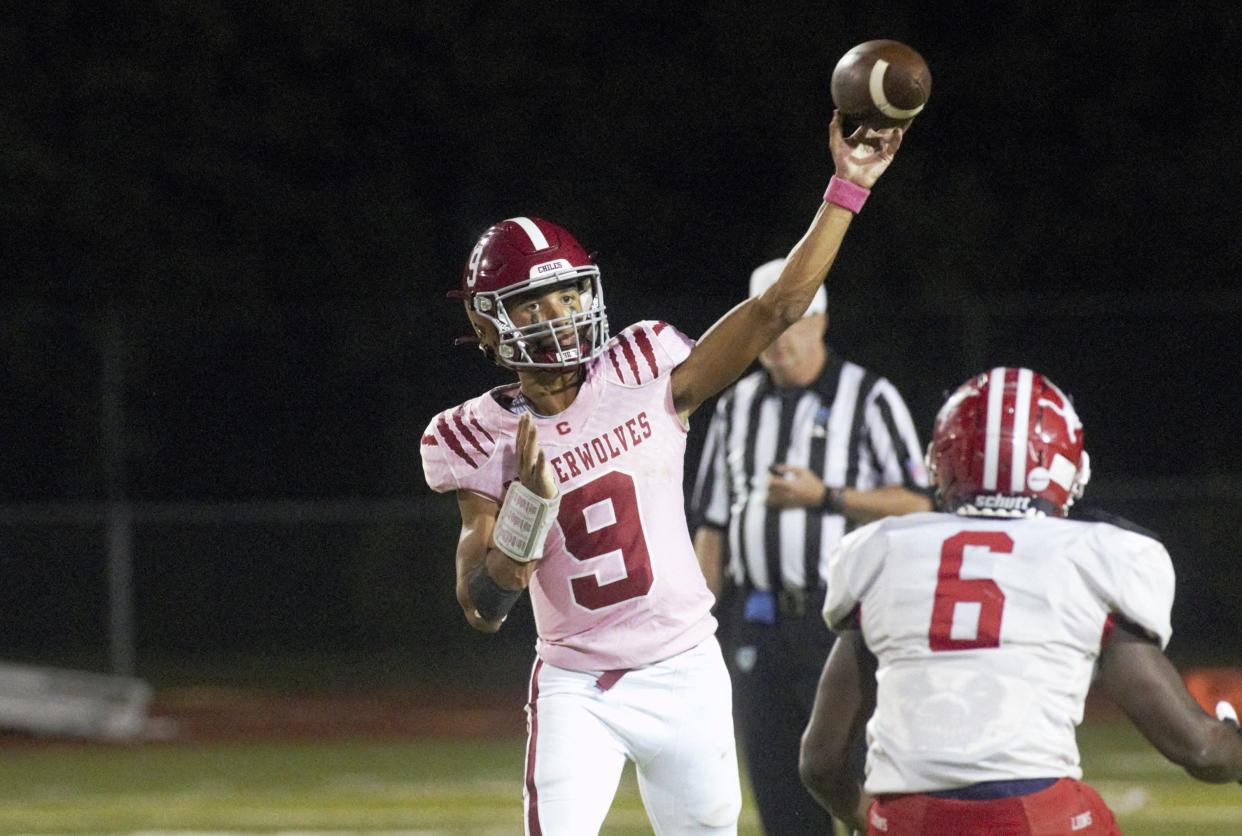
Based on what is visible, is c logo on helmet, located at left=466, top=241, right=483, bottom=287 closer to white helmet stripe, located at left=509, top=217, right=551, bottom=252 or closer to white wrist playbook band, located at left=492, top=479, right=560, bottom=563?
white helmet stripe, located at left=509, top=217, right=551, bottom=252

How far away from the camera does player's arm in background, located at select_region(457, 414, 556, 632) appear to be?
379cm

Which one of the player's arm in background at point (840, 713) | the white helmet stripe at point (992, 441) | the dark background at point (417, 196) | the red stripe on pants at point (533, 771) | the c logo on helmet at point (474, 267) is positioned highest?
the dark background at point (417, 196)

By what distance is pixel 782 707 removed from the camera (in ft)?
17.4

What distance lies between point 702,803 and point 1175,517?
8.79 m

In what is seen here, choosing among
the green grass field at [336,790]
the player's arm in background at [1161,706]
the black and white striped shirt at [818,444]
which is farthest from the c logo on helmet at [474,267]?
the green grass field at [336,790]

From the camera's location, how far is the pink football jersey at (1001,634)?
2988mm

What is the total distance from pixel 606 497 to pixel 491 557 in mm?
328

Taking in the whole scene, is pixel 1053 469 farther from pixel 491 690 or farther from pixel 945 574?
pixel 491 690

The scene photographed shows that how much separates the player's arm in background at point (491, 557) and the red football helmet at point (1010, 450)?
89cm

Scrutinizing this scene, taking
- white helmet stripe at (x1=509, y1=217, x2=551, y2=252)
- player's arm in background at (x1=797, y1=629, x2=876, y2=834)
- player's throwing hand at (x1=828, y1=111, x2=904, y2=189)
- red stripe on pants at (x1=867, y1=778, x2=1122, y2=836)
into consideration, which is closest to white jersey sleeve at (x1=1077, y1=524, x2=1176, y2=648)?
red stripe on pants at (x1=867, y1=778, x2=1122, y2=836)

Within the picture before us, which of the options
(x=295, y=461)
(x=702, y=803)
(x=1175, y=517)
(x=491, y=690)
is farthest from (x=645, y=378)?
(x=295, y=461)

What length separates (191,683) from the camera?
1259 centimetres

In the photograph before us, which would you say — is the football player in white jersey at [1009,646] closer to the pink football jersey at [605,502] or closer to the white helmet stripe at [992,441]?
the white helmet stripe at [992,441]

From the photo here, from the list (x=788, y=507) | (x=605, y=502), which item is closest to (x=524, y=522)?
(x=605, y=502)
